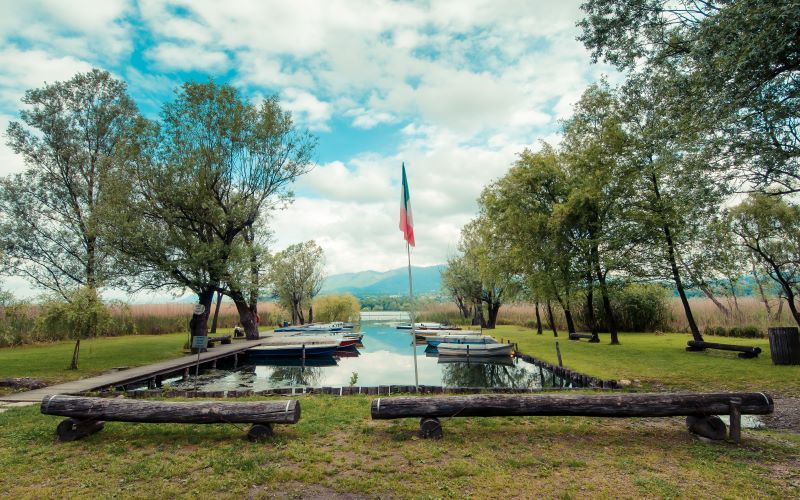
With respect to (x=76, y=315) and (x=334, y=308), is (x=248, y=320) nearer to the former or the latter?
(x=76, y=315)

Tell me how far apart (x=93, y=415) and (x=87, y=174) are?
25.1 metres

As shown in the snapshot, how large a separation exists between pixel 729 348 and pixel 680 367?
405 centimetres

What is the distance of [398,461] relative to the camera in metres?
6.01

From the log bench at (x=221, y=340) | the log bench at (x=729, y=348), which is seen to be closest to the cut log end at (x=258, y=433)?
the log bench at (x=729, y=348)

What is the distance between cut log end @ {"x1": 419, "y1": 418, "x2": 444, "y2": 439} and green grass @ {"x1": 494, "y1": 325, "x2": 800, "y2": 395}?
25.1ft

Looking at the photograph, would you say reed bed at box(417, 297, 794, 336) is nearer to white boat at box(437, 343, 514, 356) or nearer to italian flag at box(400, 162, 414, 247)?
white boat at box(437, 343, 514, 356)

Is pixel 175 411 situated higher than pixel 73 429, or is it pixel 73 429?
pixel 175 411

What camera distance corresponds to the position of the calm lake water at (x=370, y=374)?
15641 millimetres

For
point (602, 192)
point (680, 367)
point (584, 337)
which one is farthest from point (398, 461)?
point (584, 337)

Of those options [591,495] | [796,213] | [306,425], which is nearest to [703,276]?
[796,213]

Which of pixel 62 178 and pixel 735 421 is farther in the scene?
pixel 62 178

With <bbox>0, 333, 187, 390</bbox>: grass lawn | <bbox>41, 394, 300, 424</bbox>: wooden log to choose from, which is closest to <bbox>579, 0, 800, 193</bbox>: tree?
<bbox>41, 394, 300, 424</bbox>: wooden log

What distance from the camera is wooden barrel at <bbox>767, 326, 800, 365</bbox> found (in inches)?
527

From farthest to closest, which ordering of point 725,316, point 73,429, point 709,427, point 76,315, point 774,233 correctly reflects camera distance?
point 725,316, point 774,233, point 76,315, point 73,429, point 709,427
